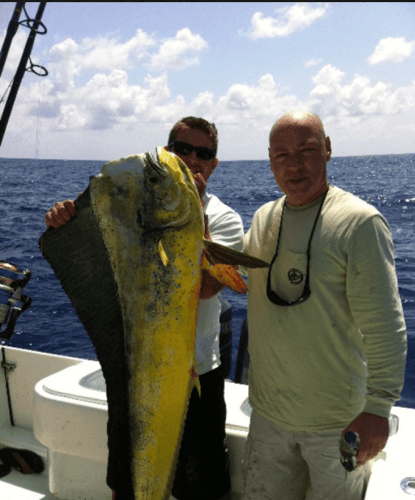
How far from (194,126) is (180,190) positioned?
684mm

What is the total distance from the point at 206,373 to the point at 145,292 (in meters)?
0.70

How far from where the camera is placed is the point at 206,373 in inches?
83.5

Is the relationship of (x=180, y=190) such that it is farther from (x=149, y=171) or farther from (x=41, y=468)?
(x=41, y=468)

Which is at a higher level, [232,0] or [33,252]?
[232,0]

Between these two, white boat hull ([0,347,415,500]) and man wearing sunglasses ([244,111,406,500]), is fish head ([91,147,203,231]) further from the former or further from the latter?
white boat hull ([0,347,415,500])

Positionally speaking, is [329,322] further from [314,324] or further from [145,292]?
[145,292]

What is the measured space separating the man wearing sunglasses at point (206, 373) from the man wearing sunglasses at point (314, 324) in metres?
0.16

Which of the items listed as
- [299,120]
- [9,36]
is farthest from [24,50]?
[299,120]

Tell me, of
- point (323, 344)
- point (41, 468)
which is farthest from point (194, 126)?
point (41, 468)

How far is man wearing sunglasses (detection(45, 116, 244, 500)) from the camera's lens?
2.07m

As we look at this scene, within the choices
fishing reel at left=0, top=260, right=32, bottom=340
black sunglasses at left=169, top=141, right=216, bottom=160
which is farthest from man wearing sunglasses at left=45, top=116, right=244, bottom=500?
fishing reel at left=0, top=260, right=32, bottom=340

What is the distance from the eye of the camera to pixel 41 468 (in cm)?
336

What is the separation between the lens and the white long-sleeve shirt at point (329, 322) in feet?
5.61

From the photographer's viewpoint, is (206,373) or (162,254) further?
(206,373)
